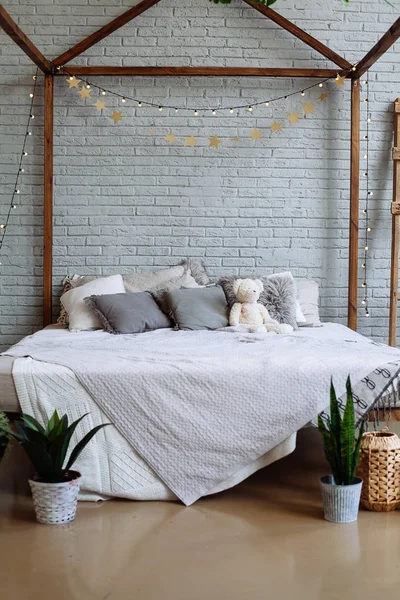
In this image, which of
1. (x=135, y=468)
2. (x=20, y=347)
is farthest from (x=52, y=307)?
(x=135, y=468)

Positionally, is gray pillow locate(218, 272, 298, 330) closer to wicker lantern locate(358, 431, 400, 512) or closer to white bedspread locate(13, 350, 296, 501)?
white bedspread locate(13, 350, 296, 501)

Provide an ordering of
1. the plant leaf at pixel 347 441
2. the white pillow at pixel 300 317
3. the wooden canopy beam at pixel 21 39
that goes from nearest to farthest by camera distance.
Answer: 1. the plant leaf at pixel 347 441
2. the wooden canopy beam at pixel 21 39
3. the white pillow at pixel 300 317

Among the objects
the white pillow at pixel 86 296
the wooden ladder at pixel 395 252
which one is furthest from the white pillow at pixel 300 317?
the white pillow at pixel 86 296

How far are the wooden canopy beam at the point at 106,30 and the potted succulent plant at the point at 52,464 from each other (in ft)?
10.4

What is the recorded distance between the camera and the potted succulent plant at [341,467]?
10.3 ft

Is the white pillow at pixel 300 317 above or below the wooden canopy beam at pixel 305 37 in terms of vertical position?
below

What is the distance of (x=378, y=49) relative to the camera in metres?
4.80

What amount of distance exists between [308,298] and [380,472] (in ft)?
7.60

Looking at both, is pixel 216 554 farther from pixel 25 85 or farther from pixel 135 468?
pixel 25 85

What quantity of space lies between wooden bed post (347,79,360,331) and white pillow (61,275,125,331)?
166 centimetres

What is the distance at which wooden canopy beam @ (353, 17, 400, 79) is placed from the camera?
4324 mm

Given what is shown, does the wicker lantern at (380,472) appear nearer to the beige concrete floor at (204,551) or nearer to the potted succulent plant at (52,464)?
the beige concrete floor at (204,551)

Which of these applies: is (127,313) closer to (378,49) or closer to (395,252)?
(395,252)

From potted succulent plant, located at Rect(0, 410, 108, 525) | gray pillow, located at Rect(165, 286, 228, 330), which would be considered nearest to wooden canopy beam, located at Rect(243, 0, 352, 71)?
gray pillow, located at Rect(165, 286, 228, 330)
